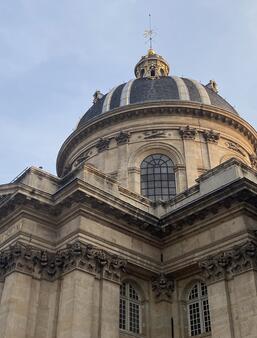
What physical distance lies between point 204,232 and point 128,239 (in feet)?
10.9

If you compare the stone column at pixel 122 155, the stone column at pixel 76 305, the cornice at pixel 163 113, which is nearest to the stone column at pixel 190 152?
the cornice at pixel 163 113

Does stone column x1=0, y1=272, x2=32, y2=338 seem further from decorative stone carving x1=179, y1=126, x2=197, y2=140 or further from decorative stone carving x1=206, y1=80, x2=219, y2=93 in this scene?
decorative stone carving x1=206, y1=80, x2=219, y2=93

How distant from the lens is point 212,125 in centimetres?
3419

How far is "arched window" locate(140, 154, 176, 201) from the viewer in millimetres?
30734

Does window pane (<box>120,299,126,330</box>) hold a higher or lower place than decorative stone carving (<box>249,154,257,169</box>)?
lower

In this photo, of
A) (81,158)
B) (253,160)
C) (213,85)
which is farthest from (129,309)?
(213,85)

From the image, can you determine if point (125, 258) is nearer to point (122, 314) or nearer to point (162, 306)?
point (122, 314)

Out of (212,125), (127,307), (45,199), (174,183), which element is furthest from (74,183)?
(212,125)

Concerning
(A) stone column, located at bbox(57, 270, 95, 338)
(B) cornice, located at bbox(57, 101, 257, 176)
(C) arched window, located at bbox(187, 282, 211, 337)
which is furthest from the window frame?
(B) cornice, located at bbox(57, 101, 257, 176)

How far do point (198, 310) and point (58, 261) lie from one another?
6.25 m

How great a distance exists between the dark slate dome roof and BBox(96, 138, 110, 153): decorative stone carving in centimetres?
254

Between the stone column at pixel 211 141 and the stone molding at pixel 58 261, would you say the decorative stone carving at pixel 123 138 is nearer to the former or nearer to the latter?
the stone column at pixel 211 141

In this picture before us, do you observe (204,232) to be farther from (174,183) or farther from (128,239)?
(174,183)

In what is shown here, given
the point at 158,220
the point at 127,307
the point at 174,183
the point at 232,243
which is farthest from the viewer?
the point at 174,183
